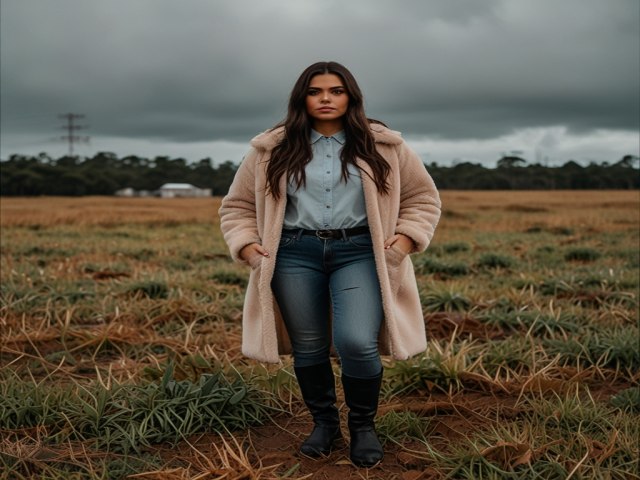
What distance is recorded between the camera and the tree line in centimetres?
5838

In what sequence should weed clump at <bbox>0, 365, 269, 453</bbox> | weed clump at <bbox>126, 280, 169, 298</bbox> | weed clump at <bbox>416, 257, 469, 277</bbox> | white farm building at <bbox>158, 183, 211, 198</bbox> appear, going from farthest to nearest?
1. white farm building at <bbox>158, 183, 211, 198</bbox>
2. weed clump at <bbox>416, 257, 469, 277</bbox>
3. weed clump at <bbox>126, 280, 169, 298</bbox>
4. weed clump at <bbox>0, 365, 269, 453</bbox>

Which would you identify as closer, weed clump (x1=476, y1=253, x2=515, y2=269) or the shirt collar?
the shirt collar

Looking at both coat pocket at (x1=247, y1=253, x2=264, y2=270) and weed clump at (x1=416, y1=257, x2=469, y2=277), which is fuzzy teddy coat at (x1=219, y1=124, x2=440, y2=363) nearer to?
coat pocket at (x1=247, y1=253, x2=264, y2=270)

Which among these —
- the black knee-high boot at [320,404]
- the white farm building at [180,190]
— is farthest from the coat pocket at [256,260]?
the white farm building at [180,190]

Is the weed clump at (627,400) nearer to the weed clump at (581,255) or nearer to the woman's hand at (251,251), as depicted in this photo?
the woman's hand at (251,251)

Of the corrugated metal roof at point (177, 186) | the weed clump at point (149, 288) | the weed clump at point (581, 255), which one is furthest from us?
the corrugated metal roof at point (177, 186)

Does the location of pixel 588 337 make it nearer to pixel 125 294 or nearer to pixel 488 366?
pixel 488 366

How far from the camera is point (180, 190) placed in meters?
77.0

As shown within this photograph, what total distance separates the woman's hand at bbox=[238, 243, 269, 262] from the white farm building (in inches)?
2870

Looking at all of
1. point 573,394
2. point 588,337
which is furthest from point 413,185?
point 588,337

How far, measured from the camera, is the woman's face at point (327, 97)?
3.37m

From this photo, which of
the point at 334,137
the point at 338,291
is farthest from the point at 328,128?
the point at 338,291

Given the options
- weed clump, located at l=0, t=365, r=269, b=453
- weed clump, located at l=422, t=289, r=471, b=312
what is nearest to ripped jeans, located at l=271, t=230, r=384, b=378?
weed clump, located at l=0, t=365, r=269, b=453

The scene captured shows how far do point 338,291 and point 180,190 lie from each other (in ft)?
246
